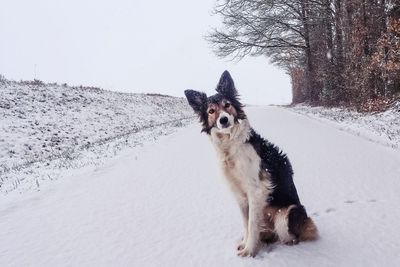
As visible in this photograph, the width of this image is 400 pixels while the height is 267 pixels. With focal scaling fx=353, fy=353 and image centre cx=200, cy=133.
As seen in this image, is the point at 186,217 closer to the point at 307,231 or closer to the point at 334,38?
the point at 307,231

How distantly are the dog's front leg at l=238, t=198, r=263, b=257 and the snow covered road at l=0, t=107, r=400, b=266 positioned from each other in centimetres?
10

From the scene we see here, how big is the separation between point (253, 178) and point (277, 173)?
0.31 m

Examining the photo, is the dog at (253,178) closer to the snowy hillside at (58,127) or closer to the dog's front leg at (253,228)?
the dog's front leg at (253,228)

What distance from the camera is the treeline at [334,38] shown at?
15094mm

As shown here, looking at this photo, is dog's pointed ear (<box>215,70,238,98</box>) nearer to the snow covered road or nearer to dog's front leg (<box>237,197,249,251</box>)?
the snow covered road

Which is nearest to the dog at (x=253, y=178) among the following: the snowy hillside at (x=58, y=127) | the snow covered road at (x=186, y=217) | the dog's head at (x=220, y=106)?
the dog's head at (x=220, y=106)

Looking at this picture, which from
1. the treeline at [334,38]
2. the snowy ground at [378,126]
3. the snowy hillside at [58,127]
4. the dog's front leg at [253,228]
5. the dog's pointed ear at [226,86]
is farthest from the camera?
the treeline at [334,38]

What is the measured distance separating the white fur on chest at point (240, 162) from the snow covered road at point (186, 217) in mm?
259

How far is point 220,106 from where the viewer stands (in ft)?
12.4

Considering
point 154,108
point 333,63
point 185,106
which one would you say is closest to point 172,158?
point 333,63

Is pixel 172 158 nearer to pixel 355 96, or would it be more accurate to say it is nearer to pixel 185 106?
pixel 355 96

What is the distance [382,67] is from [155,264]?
13.5 m

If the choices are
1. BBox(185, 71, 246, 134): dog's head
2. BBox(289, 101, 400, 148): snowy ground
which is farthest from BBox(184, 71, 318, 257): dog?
BBox(289, 101, 400, 148): snowy ground

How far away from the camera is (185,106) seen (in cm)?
3800
